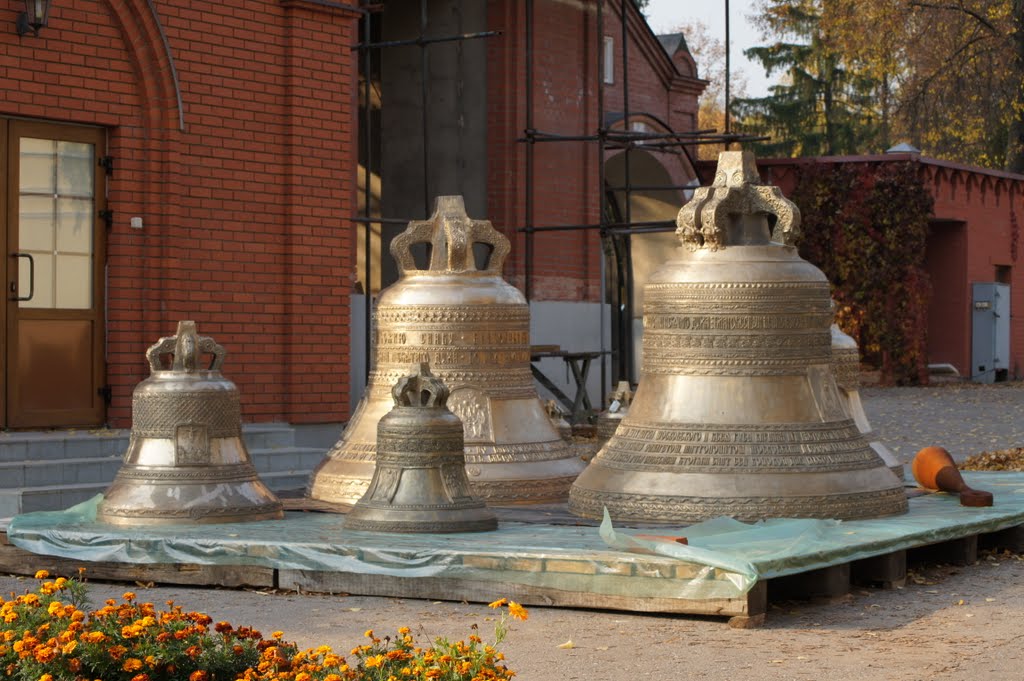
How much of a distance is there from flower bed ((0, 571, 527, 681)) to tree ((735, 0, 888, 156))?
45.5 m

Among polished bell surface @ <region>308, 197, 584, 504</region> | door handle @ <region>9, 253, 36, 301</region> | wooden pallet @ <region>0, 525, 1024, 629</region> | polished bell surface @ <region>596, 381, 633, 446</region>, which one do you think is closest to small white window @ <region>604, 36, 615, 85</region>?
door handle @ <region>9, 253, 36, 301</region>

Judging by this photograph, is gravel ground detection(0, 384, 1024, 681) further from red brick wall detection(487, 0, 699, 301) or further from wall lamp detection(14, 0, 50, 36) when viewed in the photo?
red brick wall detection(487, 0, 699, 301)

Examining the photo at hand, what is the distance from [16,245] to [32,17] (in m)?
1.63

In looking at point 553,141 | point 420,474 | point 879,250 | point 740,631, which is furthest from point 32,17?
point 879,250

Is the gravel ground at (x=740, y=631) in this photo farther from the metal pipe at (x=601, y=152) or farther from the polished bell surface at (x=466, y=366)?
the metal pipe at (x=601, y=152)

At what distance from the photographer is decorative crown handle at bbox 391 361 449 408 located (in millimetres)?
8504

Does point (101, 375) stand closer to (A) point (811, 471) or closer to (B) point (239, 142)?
(B) point (239, 142)

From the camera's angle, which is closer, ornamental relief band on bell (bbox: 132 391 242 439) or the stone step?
ornamental relief band on bell (bbox: 132 391 242 439)

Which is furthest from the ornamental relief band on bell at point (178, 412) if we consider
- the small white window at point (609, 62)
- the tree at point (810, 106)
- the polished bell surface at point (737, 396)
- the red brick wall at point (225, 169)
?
the tree at point (810, 106)

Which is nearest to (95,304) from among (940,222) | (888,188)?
(888,188)

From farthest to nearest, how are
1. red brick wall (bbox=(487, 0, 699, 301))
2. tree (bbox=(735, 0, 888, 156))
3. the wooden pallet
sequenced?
tree (bbox=(735, 0, 888, 156)) < red brick wall (bbox=(487, 0, 699, 301)) < the wooden pallet

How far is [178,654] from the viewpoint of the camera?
5027 mm

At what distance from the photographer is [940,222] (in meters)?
31.5

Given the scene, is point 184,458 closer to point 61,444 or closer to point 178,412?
point 178,412
